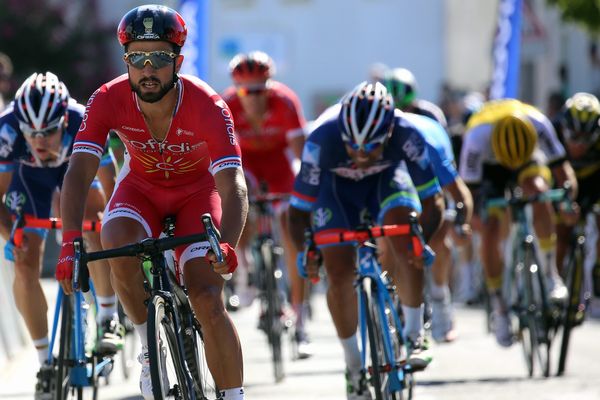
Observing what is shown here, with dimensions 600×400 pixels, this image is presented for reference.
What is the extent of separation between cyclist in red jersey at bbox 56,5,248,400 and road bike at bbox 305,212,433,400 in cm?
115

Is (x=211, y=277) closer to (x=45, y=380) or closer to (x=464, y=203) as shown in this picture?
(x=45, y=380)

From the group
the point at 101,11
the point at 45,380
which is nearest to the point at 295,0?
the point at 101,11

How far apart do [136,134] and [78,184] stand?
0.42m

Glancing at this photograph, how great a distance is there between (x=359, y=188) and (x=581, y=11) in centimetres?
1894

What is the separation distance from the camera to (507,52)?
16.4 meters

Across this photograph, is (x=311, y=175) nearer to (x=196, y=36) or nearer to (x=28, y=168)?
(x=28, y=168)

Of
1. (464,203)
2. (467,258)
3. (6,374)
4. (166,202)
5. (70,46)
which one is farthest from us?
(70,46)

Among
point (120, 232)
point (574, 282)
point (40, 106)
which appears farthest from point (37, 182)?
point (574, 282)

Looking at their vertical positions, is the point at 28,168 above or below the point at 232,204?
above

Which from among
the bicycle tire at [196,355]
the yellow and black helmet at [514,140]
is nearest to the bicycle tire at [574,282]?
the yellow and black helmet at [514,140]

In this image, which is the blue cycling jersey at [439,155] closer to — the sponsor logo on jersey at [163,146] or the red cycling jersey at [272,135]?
the sponsor logo on jersey at [163,146]

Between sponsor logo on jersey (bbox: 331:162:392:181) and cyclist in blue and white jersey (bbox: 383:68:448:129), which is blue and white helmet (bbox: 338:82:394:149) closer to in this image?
sponsor logo on jersey (bbox: 331:162:392:181)

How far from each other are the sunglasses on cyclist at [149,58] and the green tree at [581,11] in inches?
821

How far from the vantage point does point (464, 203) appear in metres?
9.95
